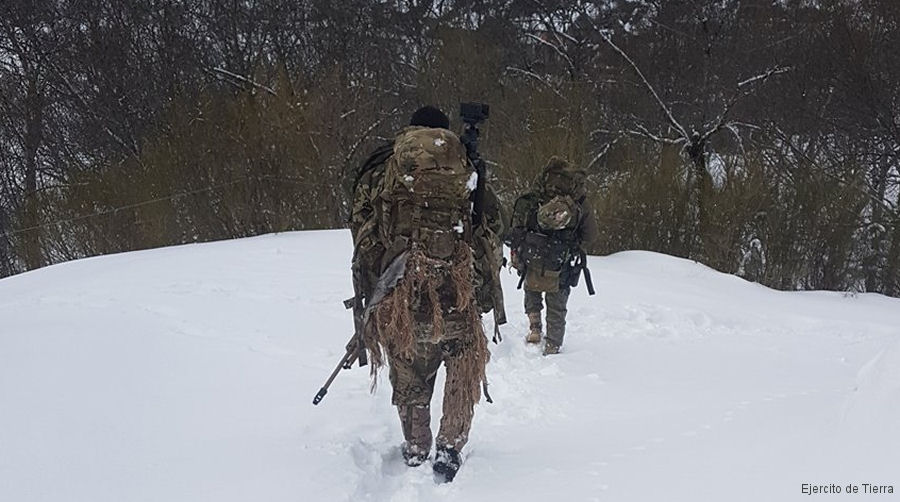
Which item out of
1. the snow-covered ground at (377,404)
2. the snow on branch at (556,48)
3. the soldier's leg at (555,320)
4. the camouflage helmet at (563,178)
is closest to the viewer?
the snow-covered ground at (377,404)

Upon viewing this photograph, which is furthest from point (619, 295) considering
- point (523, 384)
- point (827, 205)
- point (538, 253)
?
point (827, 205)

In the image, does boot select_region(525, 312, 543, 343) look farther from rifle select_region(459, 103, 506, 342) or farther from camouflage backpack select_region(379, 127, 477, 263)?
camouflage backpack select_region(379, 127, 477, 263)

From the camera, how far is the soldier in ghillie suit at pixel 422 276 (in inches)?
103

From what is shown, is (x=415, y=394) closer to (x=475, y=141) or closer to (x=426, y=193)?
(x=426, y=193)

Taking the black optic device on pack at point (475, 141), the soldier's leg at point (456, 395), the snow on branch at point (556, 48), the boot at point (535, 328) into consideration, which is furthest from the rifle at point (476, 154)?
the snow on branch at point (556, 48)

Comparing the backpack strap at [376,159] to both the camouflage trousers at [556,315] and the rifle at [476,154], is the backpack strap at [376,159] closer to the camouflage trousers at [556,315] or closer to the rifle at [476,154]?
the rifle at [476,154]

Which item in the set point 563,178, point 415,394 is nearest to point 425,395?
point 415,394

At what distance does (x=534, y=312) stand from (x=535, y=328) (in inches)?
5.0

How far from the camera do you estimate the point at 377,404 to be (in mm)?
3621

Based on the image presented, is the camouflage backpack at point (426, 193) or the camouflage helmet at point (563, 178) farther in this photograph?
the camouflage helmet at point (563, 178)

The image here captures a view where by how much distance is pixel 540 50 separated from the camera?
18750 mm

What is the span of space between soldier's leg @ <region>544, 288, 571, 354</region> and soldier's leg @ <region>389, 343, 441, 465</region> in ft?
7.25

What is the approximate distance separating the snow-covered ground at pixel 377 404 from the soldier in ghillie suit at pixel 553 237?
1.36ft

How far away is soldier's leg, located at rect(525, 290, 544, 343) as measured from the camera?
16.8ft
